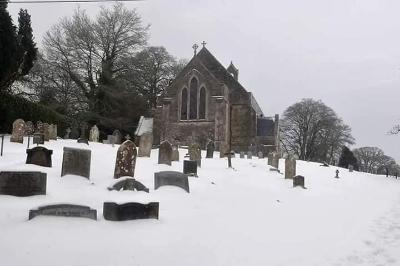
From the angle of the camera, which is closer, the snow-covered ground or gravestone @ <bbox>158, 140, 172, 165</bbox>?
the snow-covered ground

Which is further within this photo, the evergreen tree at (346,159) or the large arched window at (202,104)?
the evergreen tree at (346,159)

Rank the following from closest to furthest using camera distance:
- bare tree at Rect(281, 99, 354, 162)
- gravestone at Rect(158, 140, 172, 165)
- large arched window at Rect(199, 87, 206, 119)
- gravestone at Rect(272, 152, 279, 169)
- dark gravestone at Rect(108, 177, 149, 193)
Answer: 1. dark gravestone at Rect(108, 177, 149, 193)
2. gravestone at Rect(158, 140, 172, 165)
3. gravestone at Rect(272, 152, 279, 169)
4. large arched window at Rect(199, 87, 206, 119)
5. bare tree at Rect(281, 99, 354, 162)

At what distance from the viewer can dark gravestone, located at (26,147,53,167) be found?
394 inches

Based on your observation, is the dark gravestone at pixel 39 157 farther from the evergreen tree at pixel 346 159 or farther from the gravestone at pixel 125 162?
the evergreen tree at pixel 346 159

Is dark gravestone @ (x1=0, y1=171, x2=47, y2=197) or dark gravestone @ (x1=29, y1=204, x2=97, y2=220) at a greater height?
dark gravestone @ (x1=0, y1=171, x2=47, y2=197)

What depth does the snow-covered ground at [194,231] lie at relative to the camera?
5.42m

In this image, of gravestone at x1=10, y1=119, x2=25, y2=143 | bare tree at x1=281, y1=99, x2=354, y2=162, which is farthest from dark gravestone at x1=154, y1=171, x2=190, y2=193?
bare tree at x1=281, y1=99, x2=354, y2=162

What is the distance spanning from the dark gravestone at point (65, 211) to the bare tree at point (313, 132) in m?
43.1

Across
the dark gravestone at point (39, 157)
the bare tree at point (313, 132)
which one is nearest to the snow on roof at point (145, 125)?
the bare tree at point (313, 132)

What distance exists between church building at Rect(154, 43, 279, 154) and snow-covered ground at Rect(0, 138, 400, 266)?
21.9 metres

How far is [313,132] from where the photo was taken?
4888 cm

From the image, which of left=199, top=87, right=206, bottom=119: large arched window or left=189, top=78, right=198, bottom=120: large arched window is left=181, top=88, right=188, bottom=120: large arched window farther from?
left=199, top=87, right=206, bottom=119: large arched window

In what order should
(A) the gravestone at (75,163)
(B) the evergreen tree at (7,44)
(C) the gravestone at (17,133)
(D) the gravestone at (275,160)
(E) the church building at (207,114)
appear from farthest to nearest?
(E) the church building at (207,114), (D) the gravestone at (275,160), (B) the evergreen tree at (7,44), (C) the gravestone at (17,133), (A) the gravestone at (75,163)

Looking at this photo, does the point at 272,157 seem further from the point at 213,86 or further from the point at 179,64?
the point at 179,64
